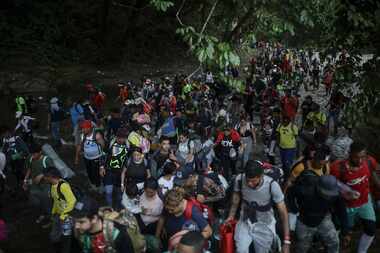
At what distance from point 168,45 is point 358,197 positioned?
23.7 meters

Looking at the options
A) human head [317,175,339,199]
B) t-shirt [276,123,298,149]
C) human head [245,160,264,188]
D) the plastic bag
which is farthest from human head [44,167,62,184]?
t-shirt [276,123,298,149]

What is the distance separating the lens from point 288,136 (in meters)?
8.90

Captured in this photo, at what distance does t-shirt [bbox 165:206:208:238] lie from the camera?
4703mm

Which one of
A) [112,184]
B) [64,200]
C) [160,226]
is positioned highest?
[160,226]

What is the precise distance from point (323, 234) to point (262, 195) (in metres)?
0.85

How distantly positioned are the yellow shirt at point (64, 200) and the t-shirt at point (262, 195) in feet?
7.36

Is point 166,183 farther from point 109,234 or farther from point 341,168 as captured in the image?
point 341,168

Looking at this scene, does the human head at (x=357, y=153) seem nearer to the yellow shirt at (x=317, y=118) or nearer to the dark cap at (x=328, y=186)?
the dark cap at (x=328, y=186)

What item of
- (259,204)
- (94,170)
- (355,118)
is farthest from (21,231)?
(355,118)

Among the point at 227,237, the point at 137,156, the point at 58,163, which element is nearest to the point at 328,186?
the point at 227,237

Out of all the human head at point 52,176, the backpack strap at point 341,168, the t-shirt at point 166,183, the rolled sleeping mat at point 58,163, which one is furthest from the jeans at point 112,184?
the backpack strap at point 341,168

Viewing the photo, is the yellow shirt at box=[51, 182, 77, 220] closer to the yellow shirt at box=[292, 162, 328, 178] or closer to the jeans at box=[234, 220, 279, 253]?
the jeans at box=[234, 220, 279, 253]

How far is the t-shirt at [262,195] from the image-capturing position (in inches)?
188

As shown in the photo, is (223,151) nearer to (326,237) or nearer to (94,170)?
(94,170)
